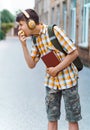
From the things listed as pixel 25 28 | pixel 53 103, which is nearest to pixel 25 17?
pixel 25 28

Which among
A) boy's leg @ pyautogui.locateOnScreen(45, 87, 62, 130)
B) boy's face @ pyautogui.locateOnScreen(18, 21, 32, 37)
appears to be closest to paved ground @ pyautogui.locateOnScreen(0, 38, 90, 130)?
boy's leg @ pyautogui.locateOnScreen(45, 87, 62, 130)

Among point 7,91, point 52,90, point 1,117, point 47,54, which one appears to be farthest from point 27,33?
point 7,91

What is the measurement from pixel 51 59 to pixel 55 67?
82 mm

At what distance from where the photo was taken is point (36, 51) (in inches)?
190

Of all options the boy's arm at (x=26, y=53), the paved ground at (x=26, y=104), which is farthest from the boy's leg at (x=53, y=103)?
the paved ground at (x=26, y=104)

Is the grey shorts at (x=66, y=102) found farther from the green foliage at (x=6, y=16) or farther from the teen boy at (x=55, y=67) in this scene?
the green foliage at (x=6, y=16)

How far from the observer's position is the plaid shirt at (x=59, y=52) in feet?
15.4

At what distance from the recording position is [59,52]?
4711mm

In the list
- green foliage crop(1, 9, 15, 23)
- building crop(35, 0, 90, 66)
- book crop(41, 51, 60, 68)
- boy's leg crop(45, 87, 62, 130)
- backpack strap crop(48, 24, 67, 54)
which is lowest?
green foliage crop(1, 9, 15, 23)

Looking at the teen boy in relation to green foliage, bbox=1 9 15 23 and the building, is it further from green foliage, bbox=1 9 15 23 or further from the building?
green foliage, bbox=1 9 15 23

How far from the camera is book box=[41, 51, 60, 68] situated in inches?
184

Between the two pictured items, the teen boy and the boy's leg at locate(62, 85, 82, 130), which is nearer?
the teen boy

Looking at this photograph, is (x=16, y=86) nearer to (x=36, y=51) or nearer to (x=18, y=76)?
(x=18, y=76)

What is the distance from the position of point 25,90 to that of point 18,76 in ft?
12.0
